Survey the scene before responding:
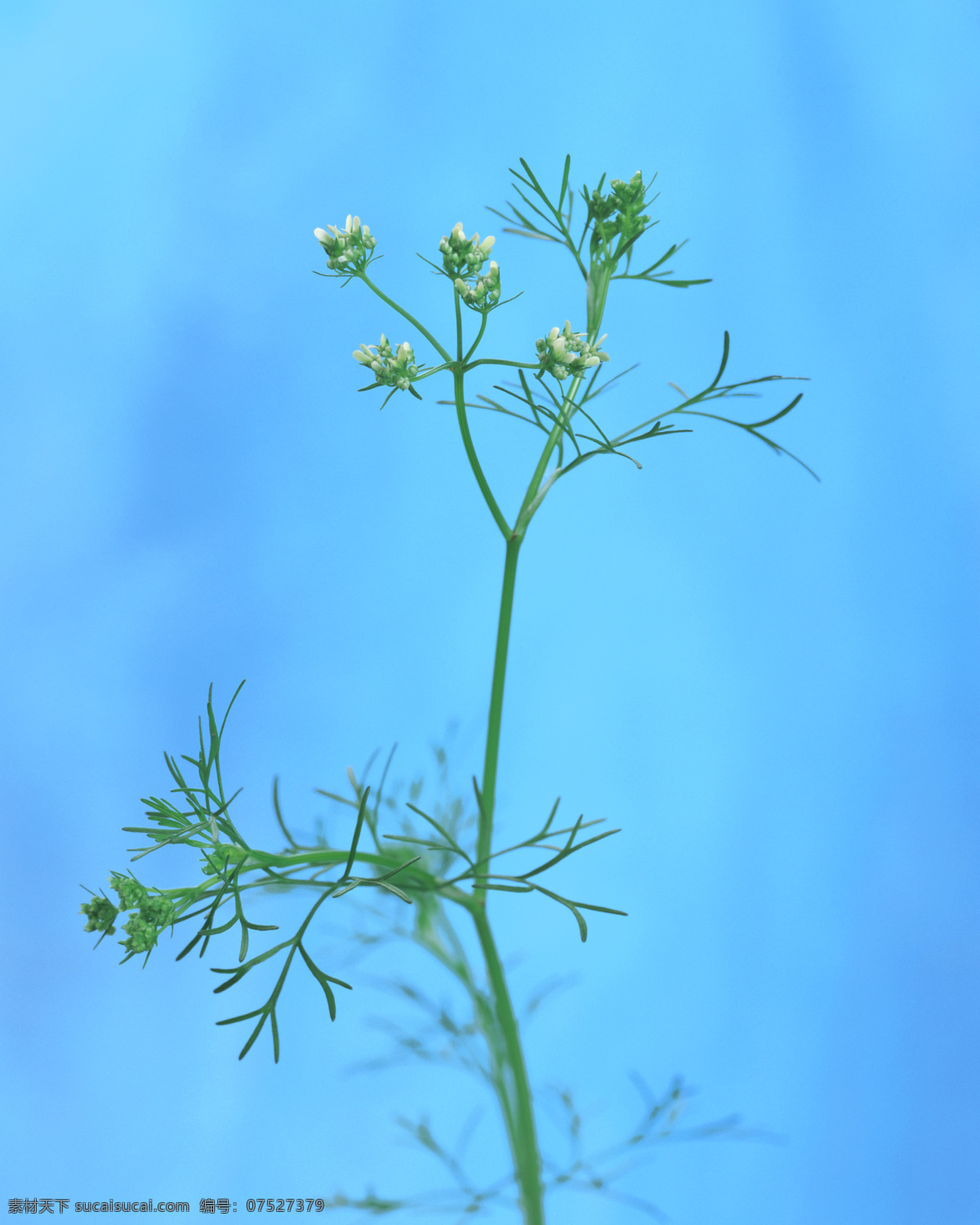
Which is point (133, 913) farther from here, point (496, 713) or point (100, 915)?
point (496, 713)

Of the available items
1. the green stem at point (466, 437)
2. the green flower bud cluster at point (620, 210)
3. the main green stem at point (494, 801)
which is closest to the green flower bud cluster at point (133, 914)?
the main green stem at point (494, 801)

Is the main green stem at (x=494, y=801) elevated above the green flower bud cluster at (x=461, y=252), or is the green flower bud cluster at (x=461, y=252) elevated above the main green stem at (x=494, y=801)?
the green flower bud cluster at (x=461, y=252)

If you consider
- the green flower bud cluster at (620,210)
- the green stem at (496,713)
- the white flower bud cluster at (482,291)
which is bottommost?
the green stem at (496,713)

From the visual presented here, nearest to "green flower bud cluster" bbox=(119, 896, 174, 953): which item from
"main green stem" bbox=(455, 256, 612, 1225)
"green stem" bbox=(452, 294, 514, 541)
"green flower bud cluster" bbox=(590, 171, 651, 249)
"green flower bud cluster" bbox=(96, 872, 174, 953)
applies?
"green flower bud cluster" bbox=(96, 872, 174, 953)

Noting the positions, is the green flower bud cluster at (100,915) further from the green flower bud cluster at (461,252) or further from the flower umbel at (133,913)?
the green flower bud cluster at (461,252)

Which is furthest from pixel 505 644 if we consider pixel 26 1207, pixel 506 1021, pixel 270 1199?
pixel 26 1207
